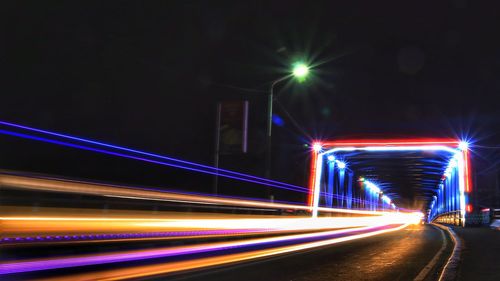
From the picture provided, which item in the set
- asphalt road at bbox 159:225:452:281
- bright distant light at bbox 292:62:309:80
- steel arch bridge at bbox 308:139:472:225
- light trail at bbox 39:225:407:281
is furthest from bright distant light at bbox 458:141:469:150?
light trail at bbox 39:225:407:281

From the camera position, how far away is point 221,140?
698 inches

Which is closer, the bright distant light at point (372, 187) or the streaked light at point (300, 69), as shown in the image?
the streaked light at point (300, 69)

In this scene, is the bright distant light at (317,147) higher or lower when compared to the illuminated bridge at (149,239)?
higher

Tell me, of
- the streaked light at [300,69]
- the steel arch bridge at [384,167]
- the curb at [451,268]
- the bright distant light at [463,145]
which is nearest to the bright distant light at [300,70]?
the streaked light at [300,69]

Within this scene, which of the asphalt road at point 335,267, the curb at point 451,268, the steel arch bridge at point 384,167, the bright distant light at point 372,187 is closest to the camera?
the curb at point 451,268

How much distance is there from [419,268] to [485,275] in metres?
1.18

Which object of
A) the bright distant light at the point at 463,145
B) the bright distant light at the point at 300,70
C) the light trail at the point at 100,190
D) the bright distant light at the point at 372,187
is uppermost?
the bright distant light at the point at 300,70

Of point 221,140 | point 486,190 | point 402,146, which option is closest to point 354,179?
point 486,190

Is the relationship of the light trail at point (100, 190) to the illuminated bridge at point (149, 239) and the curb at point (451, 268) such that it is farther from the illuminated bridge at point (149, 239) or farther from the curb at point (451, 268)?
the curb at point (451, 268)

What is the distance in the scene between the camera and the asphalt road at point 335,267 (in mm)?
8375

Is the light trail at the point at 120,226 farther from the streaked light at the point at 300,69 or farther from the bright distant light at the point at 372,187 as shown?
the bright distant light at the point at 372,187

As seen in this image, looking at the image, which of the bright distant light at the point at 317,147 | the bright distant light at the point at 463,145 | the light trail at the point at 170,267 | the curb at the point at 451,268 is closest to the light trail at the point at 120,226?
the light trail at the point at 170,267

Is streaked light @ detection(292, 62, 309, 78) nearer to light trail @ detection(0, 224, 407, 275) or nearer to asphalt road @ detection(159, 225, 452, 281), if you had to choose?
light trail @ detection(0, 224, 407, 275)

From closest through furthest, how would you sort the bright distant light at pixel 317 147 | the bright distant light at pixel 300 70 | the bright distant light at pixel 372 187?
the bright distant light at pixel 300 70
the bright distant light at pixel 317 147
the bright distant light at pixel 372 187
